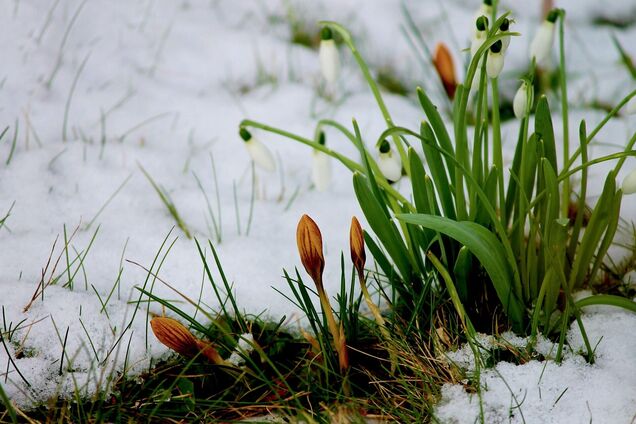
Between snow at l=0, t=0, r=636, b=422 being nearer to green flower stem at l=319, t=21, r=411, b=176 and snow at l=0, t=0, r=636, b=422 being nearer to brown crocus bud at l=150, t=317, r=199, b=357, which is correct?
brown crocus bud at l=150, t=317, r=199, b=357

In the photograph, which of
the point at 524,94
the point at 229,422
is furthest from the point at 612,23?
the point at 229,422

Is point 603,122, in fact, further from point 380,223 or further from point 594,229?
point 380,223

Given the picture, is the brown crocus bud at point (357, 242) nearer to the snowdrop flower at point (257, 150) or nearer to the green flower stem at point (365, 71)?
the green flower stem at point (365, 71)

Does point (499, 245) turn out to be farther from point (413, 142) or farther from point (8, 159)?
point (8, 159)

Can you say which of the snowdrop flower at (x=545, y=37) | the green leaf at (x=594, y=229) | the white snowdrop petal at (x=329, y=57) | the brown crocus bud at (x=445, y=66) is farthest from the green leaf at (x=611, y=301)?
the brown crocus bud at (x=445, y=66)

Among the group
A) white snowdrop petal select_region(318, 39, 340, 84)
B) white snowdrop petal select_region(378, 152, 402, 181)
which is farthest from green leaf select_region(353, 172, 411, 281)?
white snowdrop petal select_region(318, 39, 340, 84)

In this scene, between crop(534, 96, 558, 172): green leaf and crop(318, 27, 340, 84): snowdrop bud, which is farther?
crop(318, 27, 340, 84): snowdrop bud

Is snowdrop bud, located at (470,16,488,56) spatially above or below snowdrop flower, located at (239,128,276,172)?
above
